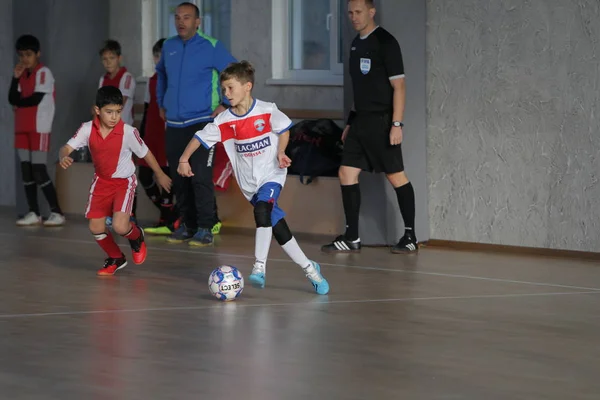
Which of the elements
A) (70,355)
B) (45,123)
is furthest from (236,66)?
(45,123)

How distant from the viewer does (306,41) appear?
486 inches

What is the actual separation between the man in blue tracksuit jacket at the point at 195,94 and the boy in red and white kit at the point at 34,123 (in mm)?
1808

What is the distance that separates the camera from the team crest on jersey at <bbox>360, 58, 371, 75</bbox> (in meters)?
9.46

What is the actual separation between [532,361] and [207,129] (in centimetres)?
295

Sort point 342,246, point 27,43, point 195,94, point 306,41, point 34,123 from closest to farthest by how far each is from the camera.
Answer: point 342,246
point 195,94
point 27,43
point 34,123
point 306,41

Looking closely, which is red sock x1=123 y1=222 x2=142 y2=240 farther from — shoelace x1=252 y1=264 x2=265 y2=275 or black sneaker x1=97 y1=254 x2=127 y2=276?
shoelace x1=252 y1=264 x2=265 y2=275

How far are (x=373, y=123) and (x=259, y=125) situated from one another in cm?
211

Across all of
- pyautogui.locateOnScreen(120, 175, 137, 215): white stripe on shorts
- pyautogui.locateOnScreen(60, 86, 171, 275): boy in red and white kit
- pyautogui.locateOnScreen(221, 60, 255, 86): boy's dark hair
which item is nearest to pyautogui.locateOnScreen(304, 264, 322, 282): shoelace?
pyautogui.locateOnScreen(221, 60, 255, 86): boy's dark hair

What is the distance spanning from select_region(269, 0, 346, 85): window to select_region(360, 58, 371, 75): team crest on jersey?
7.98 ft

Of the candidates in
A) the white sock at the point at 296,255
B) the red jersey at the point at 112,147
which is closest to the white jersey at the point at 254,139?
the white sock at the point at 296,255

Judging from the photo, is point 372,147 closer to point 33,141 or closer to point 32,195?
point 33,141

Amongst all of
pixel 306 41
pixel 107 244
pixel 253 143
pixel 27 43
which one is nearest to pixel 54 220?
pixel 27 43

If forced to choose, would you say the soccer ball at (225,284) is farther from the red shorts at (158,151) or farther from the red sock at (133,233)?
the red shorts at (158,151)

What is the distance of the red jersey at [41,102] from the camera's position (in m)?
11.5
